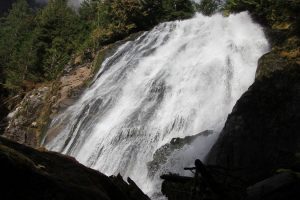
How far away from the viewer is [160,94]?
72.4 feet

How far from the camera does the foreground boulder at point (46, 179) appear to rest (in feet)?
10.5

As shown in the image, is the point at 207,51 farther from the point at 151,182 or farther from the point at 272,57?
the point at 151,182

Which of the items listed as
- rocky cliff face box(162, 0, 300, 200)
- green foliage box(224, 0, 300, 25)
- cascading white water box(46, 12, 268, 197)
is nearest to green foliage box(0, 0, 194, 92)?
cascading white water box(46, 12, 268, 197)

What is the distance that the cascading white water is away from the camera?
736 inches

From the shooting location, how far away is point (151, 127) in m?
19.6

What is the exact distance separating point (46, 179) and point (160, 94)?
737 inches

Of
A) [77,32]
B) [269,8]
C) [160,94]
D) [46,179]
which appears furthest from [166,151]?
[77,32]

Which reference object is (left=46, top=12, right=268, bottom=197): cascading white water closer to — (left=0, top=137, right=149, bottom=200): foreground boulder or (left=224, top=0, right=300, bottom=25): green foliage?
(left=224, top=0, right=300, bottom=25): green foliage

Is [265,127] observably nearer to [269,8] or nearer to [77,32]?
[269,8]

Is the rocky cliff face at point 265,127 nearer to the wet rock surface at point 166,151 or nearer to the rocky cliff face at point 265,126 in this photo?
the rocky cliff face at point 265,126

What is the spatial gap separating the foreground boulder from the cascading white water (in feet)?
34.8

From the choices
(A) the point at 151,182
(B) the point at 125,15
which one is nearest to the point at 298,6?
(A) the point at 151,182

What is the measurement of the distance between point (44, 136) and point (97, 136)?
294 inches

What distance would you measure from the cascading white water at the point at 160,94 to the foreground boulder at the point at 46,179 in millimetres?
10614
